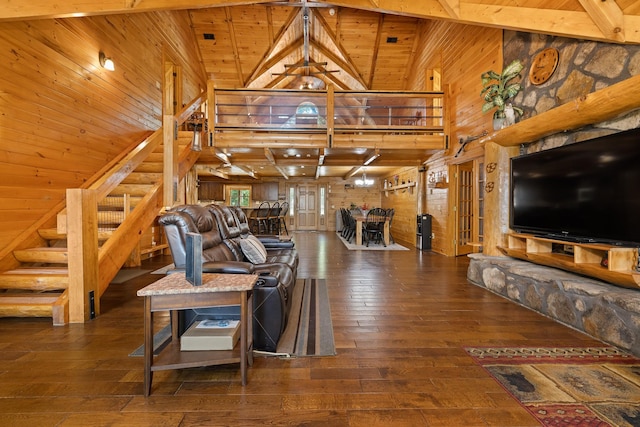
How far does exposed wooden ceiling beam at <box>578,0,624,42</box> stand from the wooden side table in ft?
12.1

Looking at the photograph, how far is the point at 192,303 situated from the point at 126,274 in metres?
3.75

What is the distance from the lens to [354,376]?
194 centimetres

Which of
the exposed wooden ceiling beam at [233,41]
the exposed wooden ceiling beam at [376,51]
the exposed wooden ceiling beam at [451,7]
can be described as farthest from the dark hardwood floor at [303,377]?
the exposed wooden ceiling beam at [233,41]

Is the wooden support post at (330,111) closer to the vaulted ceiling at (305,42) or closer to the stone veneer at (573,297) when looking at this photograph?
the vaulted ceiling at (305,42)

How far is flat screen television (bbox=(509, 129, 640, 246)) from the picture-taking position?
2475 mm

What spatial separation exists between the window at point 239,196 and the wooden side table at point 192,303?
1166 cm

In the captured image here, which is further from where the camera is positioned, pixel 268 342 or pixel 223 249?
pixel 223 249

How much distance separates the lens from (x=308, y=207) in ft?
44.0

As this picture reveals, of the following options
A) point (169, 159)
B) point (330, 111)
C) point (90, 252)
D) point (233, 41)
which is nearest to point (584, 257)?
point (330, 111)

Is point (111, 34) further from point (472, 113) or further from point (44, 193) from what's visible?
point (472, 113)

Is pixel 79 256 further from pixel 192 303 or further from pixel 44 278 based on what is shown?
pixel 192 303

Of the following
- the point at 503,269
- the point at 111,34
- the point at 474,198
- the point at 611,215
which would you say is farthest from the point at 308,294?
the point at 111,34

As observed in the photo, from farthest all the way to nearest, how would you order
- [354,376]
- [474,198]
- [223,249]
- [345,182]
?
1. [345,182]
2. [474,198]
3. [223,249]
4. [354,376]

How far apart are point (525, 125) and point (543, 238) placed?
50.4 inches
